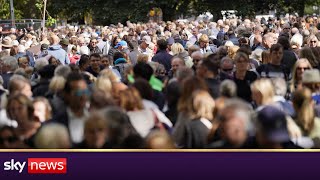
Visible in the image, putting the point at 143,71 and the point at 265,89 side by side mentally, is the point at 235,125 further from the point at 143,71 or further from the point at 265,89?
the point at 143,71

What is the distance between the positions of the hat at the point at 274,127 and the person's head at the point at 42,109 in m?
1.79

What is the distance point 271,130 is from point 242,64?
347 centimetres

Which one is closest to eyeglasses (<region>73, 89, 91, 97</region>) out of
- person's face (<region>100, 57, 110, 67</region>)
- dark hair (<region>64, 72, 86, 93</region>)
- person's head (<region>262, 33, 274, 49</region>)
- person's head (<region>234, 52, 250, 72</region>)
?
dark hair (<region>64, 72, 86, 93</region>)

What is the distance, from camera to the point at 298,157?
17.6 feet

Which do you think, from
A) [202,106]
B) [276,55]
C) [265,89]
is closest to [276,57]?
[276,55]

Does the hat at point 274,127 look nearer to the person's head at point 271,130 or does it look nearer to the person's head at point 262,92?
the person's head at point 271,130

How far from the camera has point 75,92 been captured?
6.54m

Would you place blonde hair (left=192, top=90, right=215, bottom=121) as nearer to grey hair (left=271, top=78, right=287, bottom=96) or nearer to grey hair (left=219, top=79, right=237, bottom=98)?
grey hair (left=219, top=79, right=237, bottom=98)

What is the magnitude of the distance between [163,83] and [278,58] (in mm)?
2308

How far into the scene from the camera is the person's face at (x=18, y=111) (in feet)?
19.9

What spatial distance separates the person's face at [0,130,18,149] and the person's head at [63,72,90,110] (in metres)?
0.65

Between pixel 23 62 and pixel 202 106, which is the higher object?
pixel 202 106

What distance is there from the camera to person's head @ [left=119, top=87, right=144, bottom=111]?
6316 millimetres

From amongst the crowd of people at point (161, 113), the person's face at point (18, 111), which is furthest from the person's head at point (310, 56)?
the person's face at point (18, 111)
